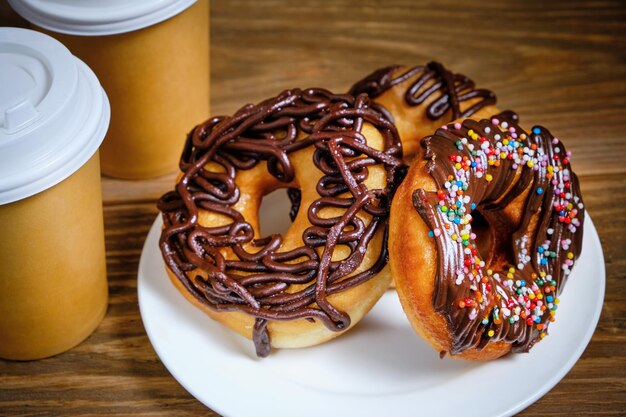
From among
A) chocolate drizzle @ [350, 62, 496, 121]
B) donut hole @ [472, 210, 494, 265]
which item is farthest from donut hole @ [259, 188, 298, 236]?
donut hole @ [472, 210, 494, 265]

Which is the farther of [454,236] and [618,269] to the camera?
[618,269]

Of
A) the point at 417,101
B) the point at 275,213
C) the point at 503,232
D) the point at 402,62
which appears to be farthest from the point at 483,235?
the point at 402,62

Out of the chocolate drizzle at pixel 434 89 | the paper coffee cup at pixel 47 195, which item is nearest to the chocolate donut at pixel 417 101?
the chocolate drizzle at pixel 434 89

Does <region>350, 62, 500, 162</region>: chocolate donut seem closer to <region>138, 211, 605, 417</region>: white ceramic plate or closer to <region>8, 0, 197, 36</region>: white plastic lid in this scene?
<region>138, 211, 605, 417</region>: white ceramic plate

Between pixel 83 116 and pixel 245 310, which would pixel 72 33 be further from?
pixel 245 310

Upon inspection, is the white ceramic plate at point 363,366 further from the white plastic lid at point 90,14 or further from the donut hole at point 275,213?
the white plastic lid at point 90,14

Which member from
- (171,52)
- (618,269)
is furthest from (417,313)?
(171,52)

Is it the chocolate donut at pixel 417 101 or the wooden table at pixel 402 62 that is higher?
the chocolate donut at pixel 417 101
